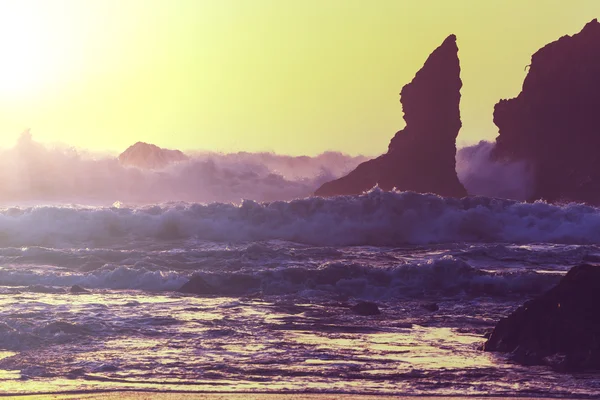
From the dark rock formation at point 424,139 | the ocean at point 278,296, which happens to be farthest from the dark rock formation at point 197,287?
the dark rock formation at point 424,139

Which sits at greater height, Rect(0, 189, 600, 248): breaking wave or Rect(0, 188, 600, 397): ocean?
Rect(0, 189, 600, 248): breaking wave

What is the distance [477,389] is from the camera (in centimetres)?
1451

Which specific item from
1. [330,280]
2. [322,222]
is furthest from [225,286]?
[322,222]

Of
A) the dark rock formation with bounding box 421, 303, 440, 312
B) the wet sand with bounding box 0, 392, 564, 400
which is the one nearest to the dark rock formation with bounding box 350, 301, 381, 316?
the dark rock formation with bounding box 421, 303, 440, 312

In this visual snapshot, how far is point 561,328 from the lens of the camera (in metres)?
16.6

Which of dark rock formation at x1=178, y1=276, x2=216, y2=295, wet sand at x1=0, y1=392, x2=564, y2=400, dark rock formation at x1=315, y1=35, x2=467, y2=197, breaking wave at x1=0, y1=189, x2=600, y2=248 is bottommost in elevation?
wet sand at x1=0, y1=392, x2=564, y2=400

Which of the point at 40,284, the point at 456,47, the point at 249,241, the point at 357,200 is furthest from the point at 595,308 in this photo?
the point at 456,47

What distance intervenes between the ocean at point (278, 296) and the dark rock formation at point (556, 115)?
42.1m

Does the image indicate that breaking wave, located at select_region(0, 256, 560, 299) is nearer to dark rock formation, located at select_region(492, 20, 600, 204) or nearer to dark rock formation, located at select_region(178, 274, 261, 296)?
dark rock formation, located at select_region(178, 274, 261, 296)

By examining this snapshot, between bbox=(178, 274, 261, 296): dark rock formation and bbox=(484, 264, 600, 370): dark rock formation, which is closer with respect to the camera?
bbox=(484, 264, 600, 370): dark rock formation

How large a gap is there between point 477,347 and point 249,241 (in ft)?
100

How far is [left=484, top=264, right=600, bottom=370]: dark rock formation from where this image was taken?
16188 millimetres

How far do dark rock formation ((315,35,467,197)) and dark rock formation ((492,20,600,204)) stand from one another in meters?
8.07

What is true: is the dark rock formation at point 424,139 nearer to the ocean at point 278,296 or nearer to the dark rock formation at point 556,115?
the dark rock formation at point 556,115
